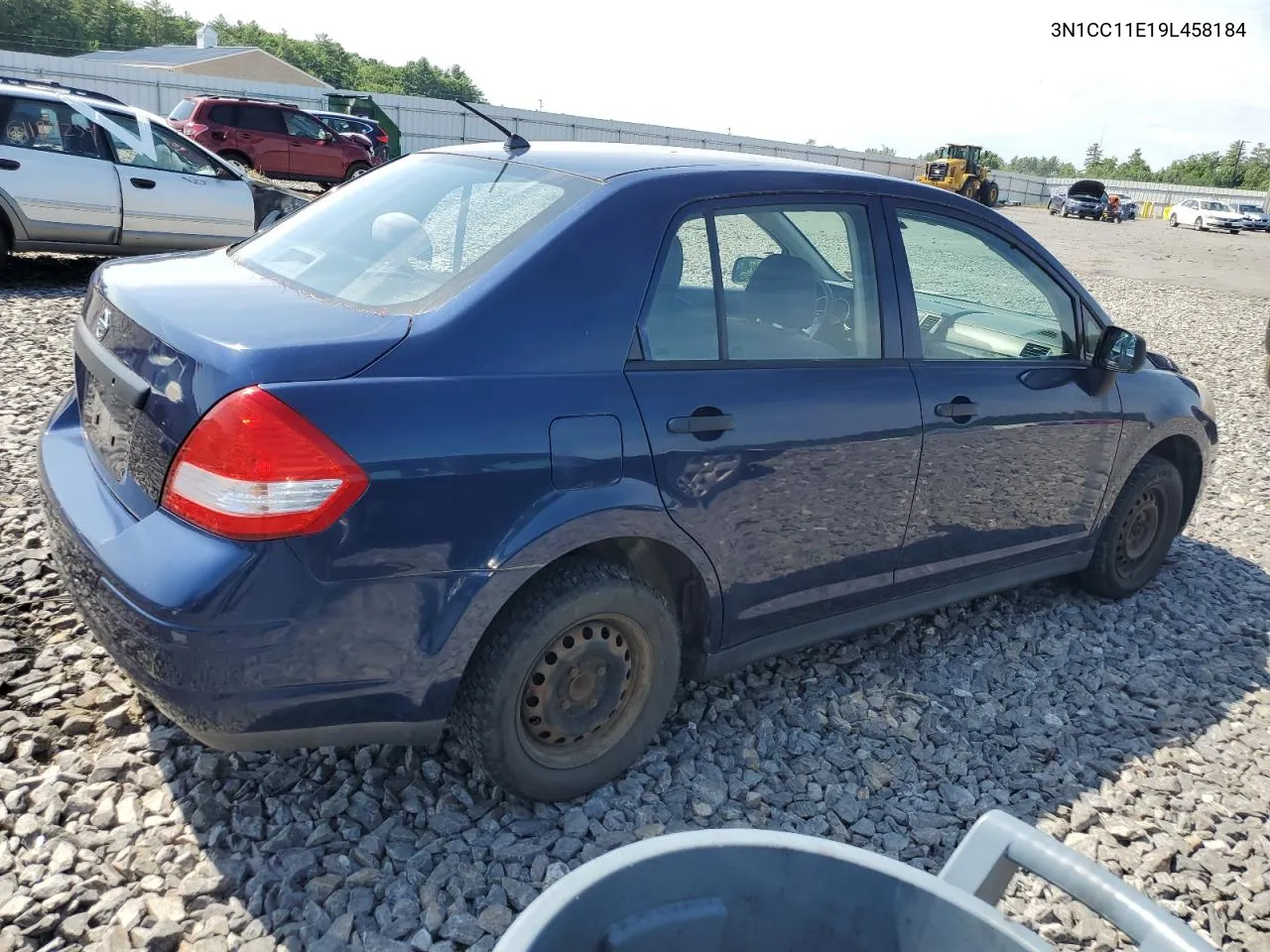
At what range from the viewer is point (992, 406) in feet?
11.3

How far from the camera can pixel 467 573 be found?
2.30 metres

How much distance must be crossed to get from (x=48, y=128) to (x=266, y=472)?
8.22 meters

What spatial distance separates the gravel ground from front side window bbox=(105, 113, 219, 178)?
5.57 m

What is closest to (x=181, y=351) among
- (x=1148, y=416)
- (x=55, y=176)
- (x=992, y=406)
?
(x=992, y=406)

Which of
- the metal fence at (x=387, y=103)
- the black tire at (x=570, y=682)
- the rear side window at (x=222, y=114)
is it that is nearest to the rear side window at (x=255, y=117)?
the rear side window at (x=222, y=114)

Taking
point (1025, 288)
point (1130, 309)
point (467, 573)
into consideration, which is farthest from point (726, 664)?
point (1130, 309)

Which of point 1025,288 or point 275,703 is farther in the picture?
point 1025,288

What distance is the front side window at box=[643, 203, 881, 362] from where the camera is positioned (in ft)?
8.94

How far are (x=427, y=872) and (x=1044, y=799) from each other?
1.88 m

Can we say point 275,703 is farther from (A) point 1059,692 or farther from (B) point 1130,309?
(B) point 1130,309

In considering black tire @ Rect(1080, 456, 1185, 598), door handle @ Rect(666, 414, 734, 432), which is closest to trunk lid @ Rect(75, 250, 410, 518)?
door handle @ Rect(666, 414, 734, 432)

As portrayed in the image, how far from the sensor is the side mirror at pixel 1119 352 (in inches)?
149

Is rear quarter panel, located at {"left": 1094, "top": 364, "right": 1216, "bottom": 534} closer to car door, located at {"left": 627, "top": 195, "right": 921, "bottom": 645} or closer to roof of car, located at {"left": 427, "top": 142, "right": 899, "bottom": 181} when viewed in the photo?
car door, located at {"left": 627, "top": 195, "right": 921, "bottom": 645}

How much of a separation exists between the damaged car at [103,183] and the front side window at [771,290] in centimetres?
599
